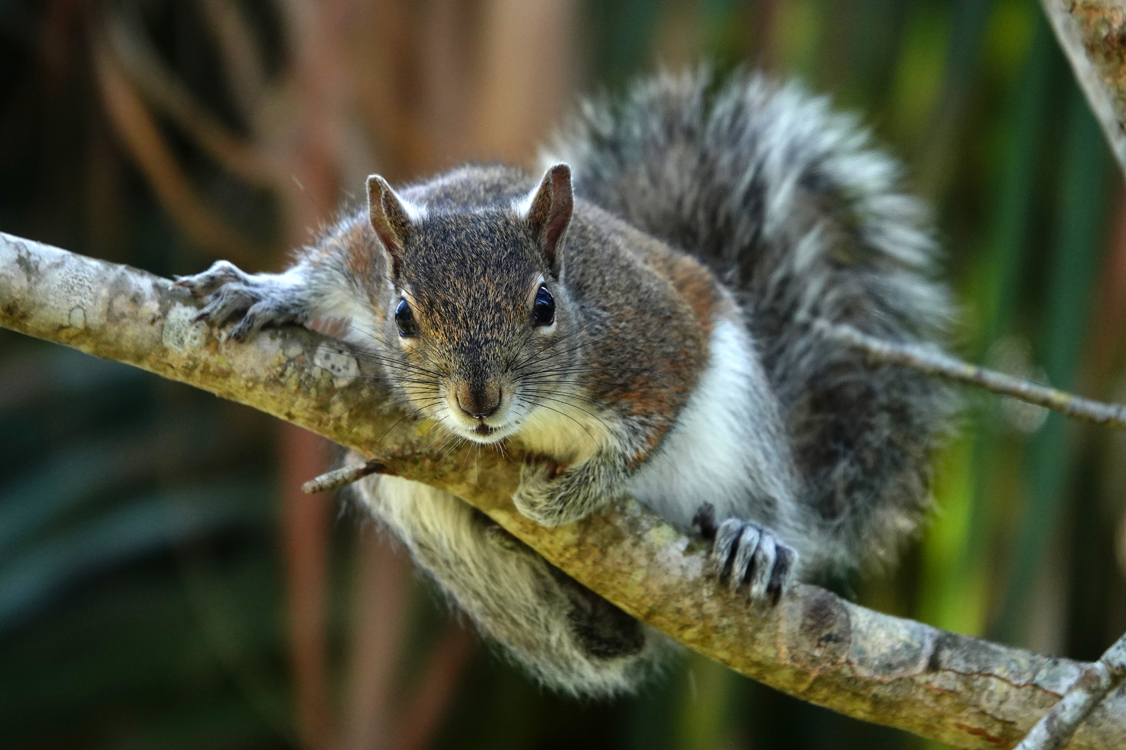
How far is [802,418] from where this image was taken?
2.08 m

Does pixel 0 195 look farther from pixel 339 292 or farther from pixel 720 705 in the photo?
pixel 720 705

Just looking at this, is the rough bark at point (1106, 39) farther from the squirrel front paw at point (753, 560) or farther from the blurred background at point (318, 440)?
the blurred background at point (318, 440)

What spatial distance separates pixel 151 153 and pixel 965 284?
2013 mm

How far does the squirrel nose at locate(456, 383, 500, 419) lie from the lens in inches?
48.9

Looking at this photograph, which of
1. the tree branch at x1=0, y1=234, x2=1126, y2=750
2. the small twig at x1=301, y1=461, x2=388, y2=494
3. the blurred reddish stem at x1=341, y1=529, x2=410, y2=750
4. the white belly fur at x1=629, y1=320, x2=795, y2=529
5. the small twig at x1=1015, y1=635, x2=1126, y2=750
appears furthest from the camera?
the blurred reddish stem at x1=341, y1=529, x2=410, y2=750

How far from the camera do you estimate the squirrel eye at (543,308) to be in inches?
54.2

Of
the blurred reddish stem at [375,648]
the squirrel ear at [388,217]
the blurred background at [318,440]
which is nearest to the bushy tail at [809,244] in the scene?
the blurred background at [318,440]

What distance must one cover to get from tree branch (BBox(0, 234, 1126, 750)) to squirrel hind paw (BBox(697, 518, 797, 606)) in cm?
2

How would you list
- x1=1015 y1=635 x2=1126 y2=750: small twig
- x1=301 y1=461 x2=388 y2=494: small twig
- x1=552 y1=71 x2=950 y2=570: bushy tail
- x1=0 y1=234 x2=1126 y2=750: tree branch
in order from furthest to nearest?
x1=552 y1=71 x2=950 y2=570: bushy tail, x1=0 y1=234 x2=1126 y2=750: tree branch, x1=301 y1=461 x2=388 y2=494: small twig, x1=1015 y1=635 x2=1126 y2=750: small twig

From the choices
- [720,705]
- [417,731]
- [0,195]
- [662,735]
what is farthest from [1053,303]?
[0,195]

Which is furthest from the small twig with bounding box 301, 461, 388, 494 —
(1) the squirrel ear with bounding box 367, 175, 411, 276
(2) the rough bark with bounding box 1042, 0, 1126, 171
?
(2) the rough bark with bounding box 1042, 0, 1126, 171

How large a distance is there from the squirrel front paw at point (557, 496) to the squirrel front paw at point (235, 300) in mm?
390

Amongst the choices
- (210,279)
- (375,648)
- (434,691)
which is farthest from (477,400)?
(434,691)

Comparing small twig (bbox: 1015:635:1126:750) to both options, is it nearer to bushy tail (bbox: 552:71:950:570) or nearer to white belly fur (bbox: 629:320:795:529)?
white belly fur (bbox: 629:320:795:529)
